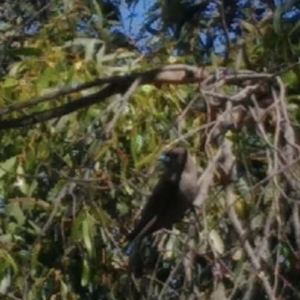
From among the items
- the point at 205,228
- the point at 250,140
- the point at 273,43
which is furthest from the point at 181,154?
the point at 273,43

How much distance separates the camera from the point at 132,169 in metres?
3.09

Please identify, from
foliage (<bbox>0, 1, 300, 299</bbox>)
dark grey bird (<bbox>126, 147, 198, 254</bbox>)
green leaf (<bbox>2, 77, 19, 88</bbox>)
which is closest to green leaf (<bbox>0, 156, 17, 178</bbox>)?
foliage (<bbox>0, 1, 300, 299</bbox>)

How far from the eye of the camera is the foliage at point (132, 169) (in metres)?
2.48

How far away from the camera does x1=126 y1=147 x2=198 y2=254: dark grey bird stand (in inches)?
103

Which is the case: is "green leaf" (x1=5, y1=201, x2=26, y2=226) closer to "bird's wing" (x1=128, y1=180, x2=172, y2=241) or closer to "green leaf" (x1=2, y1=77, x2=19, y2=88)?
"green leaf" (x1=2, y1=77, x2=19, y2=88)

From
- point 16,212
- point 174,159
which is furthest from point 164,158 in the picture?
point 16,212

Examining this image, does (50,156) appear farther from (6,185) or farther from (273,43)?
(273,43)

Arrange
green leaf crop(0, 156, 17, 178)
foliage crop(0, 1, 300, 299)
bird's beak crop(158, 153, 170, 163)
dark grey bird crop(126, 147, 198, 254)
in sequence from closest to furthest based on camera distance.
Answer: foliage crop(0, 1, 300, 299), dark grey bird crop(126, 147, 198, 254), bird's beak crop(158, 153, 170, 163), green leaf crop(0, 156, 17, 178)

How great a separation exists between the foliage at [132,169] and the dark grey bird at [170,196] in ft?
0.12

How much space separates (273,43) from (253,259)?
1.04 metres

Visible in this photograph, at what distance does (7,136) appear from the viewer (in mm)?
3420

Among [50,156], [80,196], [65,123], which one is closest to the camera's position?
[80,196]

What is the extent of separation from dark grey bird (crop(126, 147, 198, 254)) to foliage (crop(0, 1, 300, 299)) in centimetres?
4

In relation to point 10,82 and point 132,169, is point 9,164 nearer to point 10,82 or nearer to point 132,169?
point 10,82
